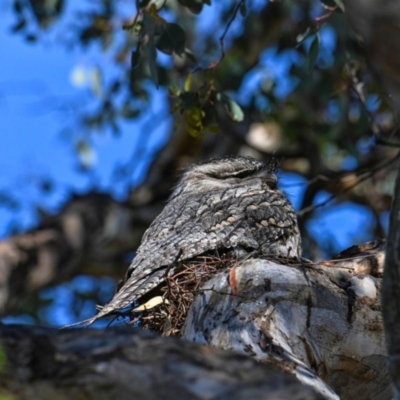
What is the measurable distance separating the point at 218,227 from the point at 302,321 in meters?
1.54

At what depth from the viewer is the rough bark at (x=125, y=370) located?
2459 millimetres

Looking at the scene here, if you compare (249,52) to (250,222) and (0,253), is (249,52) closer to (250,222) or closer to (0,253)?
(0,253)

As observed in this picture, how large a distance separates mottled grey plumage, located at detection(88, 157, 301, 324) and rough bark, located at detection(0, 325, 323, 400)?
205 cm

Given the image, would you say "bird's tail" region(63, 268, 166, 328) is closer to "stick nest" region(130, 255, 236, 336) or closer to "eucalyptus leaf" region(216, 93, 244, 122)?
"stick nest" region(130, 255, 236, 336)

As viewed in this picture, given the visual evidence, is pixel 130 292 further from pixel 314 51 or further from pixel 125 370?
pixel 125 370

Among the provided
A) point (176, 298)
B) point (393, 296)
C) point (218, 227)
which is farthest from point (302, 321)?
point (218, 227)

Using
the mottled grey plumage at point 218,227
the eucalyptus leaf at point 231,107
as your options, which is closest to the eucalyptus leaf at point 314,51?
the eucalyptus leaf at point 231,107

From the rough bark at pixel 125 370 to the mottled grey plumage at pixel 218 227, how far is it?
2.05 meters

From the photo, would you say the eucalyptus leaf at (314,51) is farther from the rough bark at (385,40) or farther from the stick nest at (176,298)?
the rough bark at (385,40)

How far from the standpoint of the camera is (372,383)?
14.5ft

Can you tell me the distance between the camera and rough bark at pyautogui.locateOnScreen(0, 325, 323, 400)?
2.46m

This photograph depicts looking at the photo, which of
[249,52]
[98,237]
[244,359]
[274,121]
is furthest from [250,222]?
[249,52]

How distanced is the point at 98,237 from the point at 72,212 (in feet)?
1.47

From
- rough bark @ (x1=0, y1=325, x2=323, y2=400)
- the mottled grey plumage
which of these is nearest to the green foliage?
the mottled grey plumage
